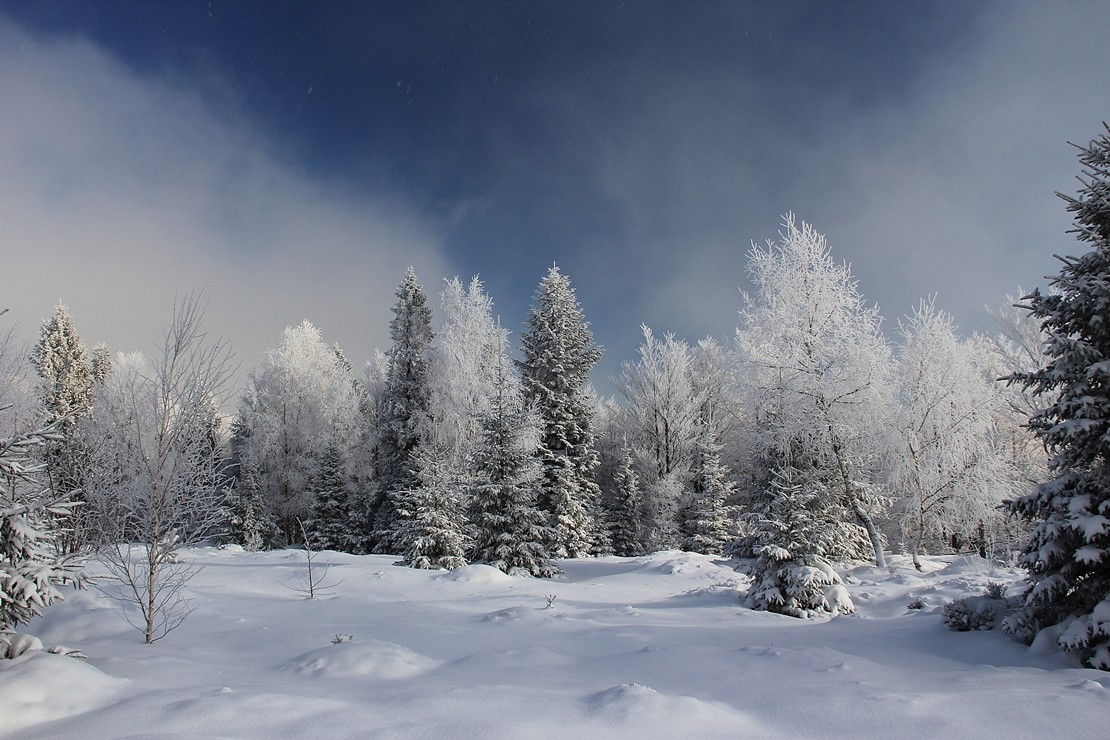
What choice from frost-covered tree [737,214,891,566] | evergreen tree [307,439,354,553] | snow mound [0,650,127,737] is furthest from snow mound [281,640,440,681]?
evergreen tree [307,439,354,553]

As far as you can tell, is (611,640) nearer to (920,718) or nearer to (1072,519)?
(920,718)

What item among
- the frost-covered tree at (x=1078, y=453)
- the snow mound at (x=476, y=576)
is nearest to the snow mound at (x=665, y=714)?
the frost-covered tree at (x=1078, y=453)

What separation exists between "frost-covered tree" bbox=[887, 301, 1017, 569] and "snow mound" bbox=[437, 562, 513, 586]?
37.4 feet

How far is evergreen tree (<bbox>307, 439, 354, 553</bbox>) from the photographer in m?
26.1

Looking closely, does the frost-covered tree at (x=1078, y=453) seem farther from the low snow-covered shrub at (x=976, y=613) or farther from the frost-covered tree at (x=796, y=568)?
the frost-covered tree at (x=796, y=568)

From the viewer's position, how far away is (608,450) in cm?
3491

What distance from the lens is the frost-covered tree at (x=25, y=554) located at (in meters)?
4.59

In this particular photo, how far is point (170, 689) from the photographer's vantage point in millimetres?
4828

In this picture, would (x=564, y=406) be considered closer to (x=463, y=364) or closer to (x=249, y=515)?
(x=463, y=364)

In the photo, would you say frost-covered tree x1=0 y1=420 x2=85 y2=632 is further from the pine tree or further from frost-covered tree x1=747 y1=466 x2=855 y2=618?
the pine tree

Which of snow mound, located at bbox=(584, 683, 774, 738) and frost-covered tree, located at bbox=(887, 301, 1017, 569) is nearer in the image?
snow mound, located at bbox=(584, 683, 774, 738)

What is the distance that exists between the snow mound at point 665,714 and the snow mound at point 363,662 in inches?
77.7

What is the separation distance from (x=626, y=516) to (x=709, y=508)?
16.6 ft

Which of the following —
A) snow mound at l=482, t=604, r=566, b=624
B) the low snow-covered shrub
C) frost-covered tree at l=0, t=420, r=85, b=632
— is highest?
frost-covered tree at l=0, t=420, r=85, b=632
